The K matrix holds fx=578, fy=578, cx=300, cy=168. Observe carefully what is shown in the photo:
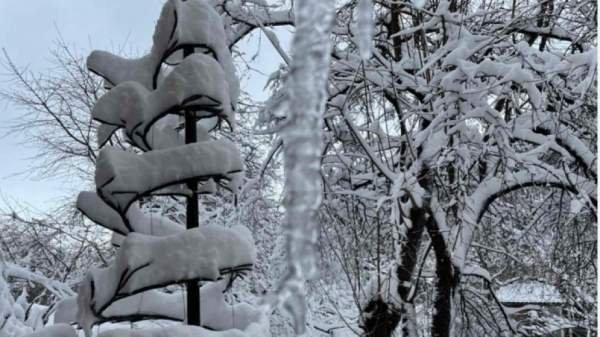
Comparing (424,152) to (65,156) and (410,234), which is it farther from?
(65,156)

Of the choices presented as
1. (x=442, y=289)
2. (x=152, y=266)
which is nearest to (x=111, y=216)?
(x=152, y=266)

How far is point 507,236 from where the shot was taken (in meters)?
→ 4.39

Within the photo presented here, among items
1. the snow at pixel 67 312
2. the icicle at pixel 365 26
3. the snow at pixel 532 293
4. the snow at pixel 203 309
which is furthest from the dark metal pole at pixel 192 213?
the snow at pixel 532 293

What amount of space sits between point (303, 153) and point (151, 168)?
137cm

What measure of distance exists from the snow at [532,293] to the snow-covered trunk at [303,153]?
3.99 metres

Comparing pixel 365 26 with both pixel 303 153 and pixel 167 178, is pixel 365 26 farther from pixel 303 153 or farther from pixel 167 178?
pixel 167 178

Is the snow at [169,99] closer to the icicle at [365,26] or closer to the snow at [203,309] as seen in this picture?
the snow at [203,309]

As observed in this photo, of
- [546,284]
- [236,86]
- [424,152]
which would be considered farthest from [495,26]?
[236,86]

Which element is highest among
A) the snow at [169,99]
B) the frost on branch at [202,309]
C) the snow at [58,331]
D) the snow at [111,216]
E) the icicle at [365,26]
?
the snow at [169,99]

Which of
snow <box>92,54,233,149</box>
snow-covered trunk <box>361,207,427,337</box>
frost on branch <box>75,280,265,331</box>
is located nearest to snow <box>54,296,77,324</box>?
frost on branch <box>75,280,265,331</box>

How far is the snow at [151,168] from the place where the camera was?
56.1 inches

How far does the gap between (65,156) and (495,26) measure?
5350 millimetres

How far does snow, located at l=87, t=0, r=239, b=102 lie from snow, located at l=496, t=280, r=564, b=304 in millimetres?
3000

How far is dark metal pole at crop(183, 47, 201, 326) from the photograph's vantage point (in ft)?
5.08
